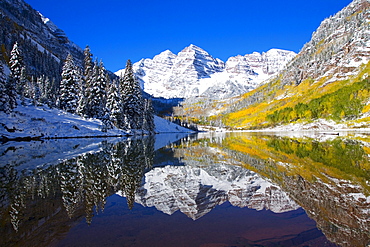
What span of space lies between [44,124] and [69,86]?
720 inches

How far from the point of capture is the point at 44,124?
152 feet

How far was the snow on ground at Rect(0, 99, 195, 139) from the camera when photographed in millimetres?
41938

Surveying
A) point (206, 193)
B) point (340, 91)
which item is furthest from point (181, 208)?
point (340, 91)

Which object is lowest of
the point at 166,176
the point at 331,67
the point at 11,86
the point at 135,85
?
the point at 166,176

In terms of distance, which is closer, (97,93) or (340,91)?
(97,93)

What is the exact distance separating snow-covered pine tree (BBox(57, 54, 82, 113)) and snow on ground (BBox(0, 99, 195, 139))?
7988 mm

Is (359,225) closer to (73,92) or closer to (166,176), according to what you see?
(166,176)

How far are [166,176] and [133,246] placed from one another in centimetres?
956

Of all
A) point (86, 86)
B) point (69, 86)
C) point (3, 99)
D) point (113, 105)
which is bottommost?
point (3, 99)

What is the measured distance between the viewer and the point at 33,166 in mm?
15977

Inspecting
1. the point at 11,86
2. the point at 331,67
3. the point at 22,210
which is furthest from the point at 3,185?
the point at 331,67

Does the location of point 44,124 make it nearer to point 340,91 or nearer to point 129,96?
point 129,96

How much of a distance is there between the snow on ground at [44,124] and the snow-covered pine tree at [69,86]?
26.2 ft

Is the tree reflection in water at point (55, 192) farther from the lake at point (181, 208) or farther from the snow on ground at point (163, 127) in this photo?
the snow on ground at point (163, 127)
